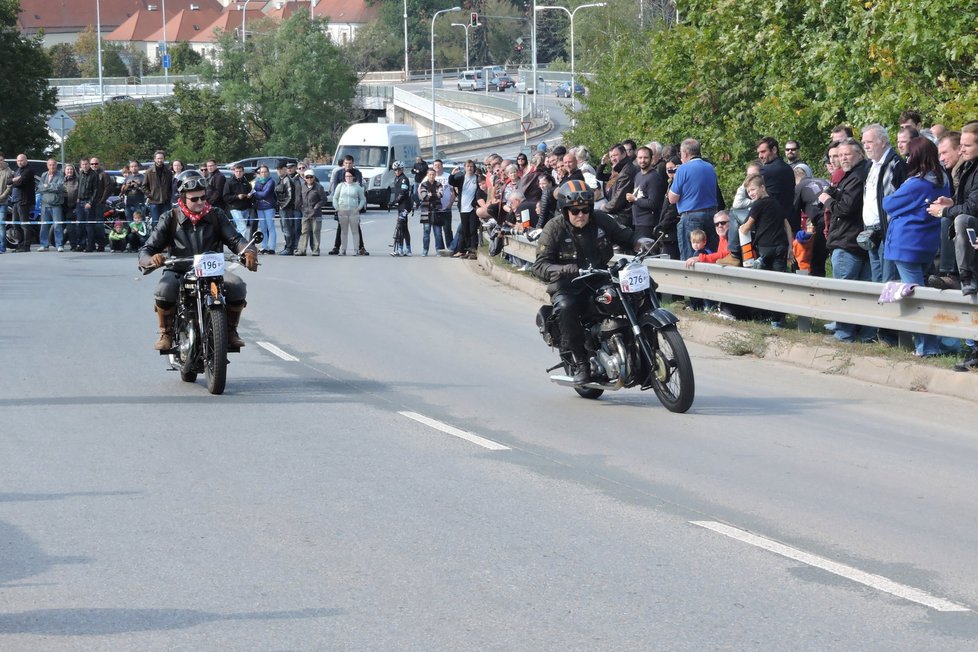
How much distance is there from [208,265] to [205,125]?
63.1 metres

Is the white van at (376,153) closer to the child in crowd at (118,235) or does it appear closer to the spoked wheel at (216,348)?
the child in crowd at (118,235)

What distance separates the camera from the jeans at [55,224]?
30.7 m

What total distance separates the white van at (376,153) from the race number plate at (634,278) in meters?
41.1

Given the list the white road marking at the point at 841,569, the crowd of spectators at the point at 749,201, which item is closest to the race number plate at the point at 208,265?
the crowd of spectators at the point at 749,201

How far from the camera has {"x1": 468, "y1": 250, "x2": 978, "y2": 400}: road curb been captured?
11.8 metres

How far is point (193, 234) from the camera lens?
12.5m

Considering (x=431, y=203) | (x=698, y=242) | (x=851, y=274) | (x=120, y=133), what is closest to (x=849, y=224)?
(x=851, y=274)

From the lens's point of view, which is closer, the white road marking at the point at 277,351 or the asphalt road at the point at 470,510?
the asphalt road at the point at 470,510

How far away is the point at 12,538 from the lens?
23.2 feet

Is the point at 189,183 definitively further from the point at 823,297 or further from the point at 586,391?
the point at 823,297

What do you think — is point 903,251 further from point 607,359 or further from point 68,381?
point 68,381

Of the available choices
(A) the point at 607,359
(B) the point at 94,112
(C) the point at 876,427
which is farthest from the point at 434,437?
(B) the point at 94,112

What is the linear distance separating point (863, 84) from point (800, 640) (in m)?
16.5

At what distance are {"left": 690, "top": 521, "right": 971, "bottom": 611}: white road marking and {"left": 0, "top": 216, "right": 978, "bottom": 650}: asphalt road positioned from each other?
0.7 inches
